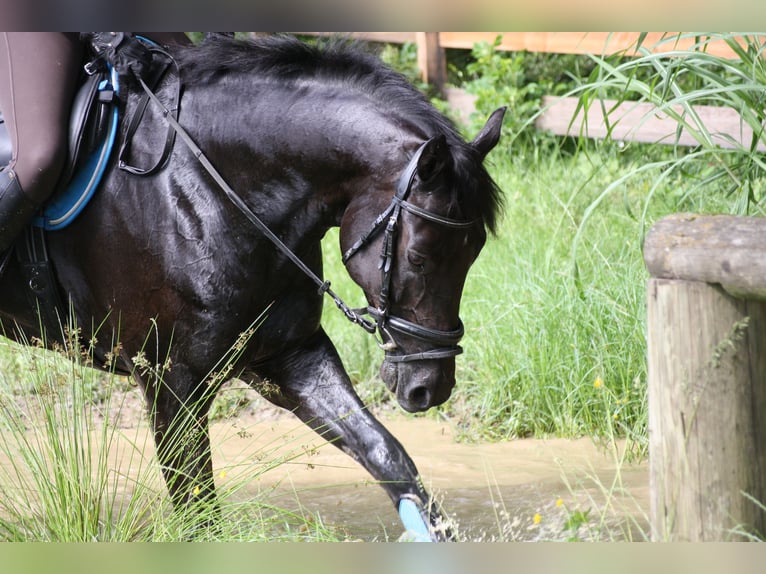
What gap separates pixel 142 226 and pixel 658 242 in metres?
1.76

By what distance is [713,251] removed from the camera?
2311 millimetres

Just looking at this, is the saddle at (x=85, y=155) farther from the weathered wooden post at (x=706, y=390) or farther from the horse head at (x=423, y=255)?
the weathered wooden post at (x=706, y=390)

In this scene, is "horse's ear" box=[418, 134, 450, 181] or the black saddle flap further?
the black saddle flap

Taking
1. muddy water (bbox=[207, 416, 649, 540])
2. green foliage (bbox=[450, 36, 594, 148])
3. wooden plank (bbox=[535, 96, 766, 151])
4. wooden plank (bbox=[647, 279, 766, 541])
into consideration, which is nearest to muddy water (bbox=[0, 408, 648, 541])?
muddy water (bbox=[207, 416, 649, 540])

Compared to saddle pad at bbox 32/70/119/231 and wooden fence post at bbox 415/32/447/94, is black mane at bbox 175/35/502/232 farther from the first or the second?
wooden fence post at bbox 415/32/447/94

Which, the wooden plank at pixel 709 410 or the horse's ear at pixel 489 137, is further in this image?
the horse's ear at pixel 489 137

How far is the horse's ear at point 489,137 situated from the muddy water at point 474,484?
4.20ft

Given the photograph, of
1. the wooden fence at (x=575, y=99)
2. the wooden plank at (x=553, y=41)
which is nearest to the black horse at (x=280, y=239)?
the wooden fence at (x=575, y=99)

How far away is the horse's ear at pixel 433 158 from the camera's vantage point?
300cm

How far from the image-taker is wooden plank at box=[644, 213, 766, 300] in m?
2.25

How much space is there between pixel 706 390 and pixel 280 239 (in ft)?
5.10

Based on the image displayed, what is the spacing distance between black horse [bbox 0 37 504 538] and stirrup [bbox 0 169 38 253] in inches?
6.3

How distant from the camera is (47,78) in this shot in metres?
3.44
